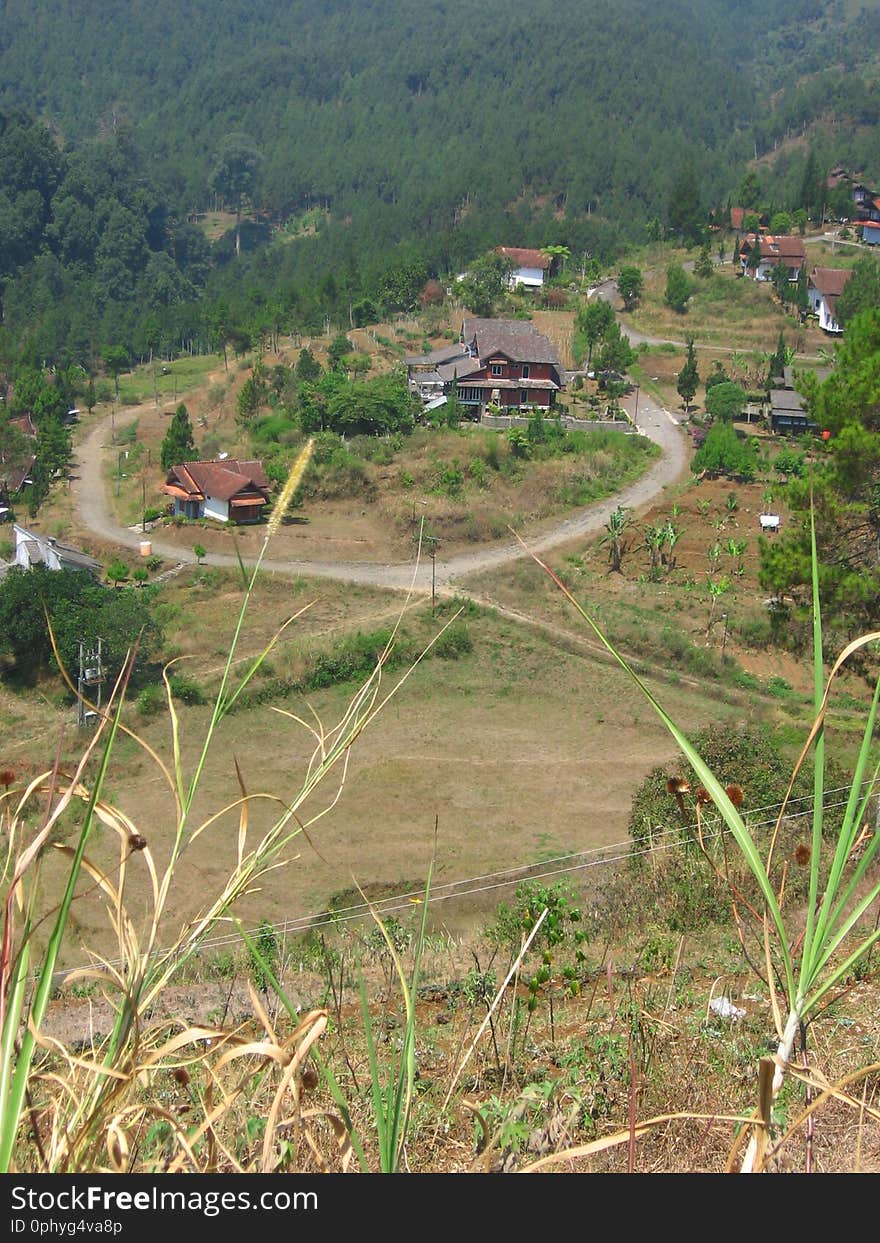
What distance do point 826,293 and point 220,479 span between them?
2370cm

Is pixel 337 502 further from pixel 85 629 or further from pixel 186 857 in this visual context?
pixel 186 857

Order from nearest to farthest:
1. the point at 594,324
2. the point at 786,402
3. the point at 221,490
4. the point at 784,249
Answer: the point at 221,490, the point at 786,402, the point at 594,324, the point at 784,249

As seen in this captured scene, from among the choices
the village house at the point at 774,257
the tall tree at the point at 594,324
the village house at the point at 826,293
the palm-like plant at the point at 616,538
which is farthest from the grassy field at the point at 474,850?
the village house at the point at 774,257

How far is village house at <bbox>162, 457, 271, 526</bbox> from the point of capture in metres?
25.2

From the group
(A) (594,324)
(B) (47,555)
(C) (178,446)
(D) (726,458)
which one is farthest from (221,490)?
(A) (594,324)

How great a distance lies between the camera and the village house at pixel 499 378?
3145cm

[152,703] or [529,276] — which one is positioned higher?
[529,276]

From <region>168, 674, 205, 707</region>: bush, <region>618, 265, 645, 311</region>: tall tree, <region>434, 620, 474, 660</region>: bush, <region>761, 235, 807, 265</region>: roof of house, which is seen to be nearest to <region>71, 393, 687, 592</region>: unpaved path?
<region>434, 620, 474, 660</region>: bush

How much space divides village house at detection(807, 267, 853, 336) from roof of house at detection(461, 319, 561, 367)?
11.4 meters

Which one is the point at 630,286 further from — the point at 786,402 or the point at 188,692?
the point at 188,692

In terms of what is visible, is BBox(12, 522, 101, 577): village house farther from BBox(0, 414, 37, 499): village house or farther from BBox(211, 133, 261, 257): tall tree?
BBox(211, 133, 261, 257): tall tree

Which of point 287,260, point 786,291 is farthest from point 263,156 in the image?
point 786,291

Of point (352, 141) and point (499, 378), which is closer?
point (499, 378)

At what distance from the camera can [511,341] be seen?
1268 inches
